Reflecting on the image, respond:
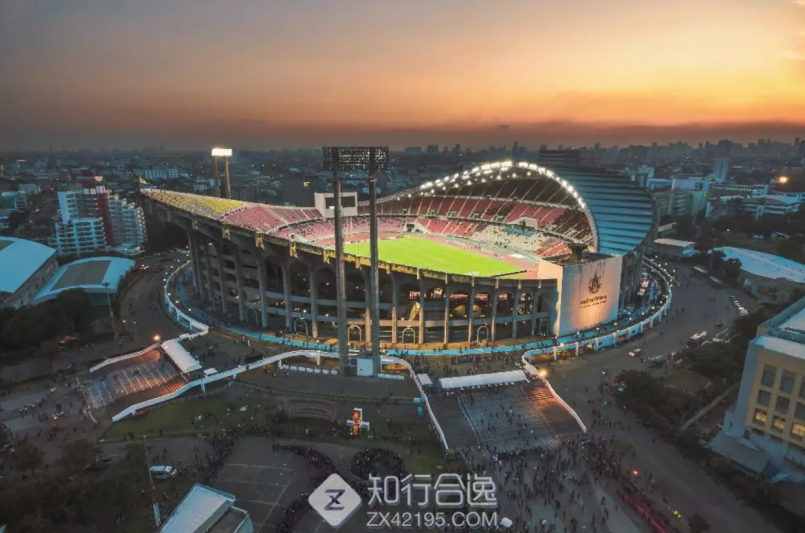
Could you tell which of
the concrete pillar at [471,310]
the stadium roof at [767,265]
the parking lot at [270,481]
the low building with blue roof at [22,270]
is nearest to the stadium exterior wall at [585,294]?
the concrete pillar at [471,310]

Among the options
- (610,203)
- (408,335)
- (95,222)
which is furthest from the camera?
(95,222)

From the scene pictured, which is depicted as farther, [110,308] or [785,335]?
Result: [110,308]

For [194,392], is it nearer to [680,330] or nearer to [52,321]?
[52,321]

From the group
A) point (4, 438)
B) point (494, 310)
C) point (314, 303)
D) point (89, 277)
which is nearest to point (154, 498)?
point (4, 438)

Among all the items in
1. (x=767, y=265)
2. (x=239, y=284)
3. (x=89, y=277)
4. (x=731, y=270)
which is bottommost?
(x=731, y=270)

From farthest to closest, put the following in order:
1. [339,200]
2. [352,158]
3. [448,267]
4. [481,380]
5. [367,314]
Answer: [448,267] → [367,314] → [339,200] → [352,158] → [481,380]

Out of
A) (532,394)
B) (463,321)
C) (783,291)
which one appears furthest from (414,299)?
(783,291)

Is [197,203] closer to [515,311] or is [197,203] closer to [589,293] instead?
[515,311]
